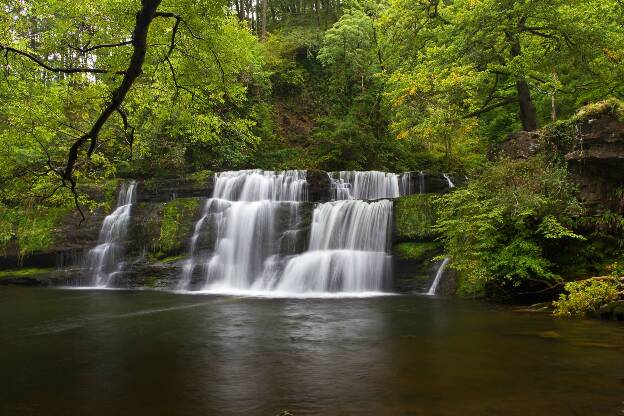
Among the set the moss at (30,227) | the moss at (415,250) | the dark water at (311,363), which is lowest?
Result: the dark water at (311,363)

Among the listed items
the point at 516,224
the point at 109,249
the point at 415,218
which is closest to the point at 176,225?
the point at 109,249

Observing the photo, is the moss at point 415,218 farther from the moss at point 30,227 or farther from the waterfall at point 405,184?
the moss at point 30,227

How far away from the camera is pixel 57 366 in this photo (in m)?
6.34

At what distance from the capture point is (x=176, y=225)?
64.0 ft

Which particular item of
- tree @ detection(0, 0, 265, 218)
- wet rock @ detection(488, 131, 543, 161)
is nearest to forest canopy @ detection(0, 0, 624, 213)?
tree @ detection(0, 0, 265, 218)

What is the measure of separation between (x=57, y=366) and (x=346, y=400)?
13.1 ft

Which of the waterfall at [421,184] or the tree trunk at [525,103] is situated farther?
the waterfall at [421,184]

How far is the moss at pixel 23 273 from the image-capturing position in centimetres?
1903

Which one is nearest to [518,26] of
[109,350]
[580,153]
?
[580,153]

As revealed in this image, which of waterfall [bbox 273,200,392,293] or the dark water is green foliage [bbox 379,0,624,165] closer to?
waterfall [bbox 273,200,392,293]

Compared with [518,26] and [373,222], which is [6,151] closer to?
[373,222]

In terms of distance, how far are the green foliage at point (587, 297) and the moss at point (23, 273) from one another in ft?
60.0

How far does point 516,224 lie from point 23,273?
18.3 meters

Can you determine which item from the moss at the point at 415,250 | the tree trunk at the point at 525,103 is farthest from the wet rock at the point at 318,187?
the tree trunk at the point at 525,103
